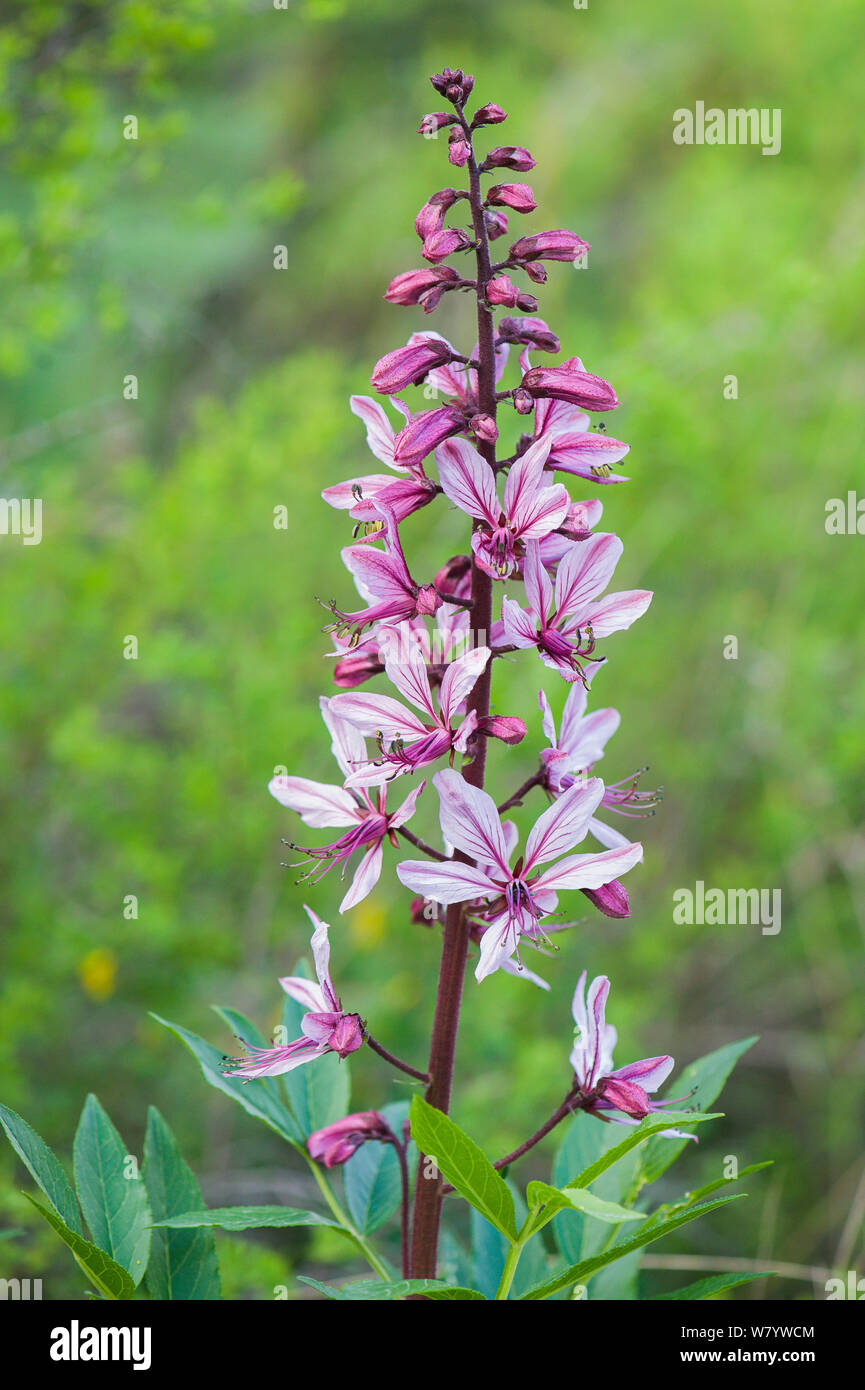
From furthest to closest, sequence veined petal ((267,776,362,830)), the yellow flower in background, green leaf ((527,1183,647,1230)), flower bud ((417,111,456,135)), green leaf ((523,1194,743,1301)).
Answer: the yellow flower in background, veined petal ((267,776,362,830)), flower bud ((417,111,456,135)), green leaf ((523,1194,743,1301)), green leaf ((527,1183,647,1230))

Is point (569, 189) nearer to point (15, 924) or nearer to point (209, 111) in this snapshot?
point (209, 111)

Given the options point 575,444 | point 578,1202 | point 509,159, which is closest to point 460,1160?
point 578,1202

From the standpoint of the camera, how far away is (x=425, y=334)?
59.1 inches

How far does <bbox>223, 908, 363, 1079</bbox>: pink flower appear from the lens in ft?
4.55

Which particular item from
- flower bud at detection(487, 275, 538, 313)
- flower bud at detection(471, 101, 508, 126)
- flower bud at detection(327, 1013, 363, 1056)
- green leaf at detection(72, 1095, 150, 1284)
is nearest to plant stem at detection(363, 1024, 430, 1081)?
flower bud at detection(327, 1013, 363, 1056)

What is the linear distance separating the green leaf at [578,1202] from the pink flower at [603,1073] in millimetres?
156

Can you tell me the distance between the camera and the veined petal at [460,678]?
4.41 feet

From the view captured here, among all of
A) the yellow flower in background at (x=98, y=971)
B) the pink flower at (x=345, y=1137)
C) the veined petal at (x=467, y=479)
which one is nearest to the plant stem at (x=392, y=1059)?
the pink flower at (x=345, y=1137)

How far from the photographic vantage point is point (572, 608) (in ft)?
4.80

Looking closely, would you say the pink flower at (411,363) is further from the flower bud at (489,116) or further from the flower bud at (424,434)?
the flower bud at (489,116)

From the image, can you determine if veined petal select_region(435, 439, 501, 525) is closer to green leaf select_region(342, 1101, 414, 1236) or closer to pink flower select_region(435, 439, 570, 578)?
pink flower select_region(435, 439, 570, 578)

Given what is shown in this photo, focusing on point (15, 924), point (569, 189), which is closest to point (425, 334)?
point (15, 924)

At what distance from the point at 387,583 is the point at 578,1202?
2.42 ft

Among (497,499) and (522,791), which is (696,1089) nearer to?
(522,791)
